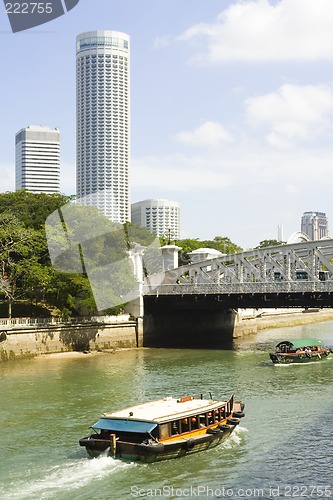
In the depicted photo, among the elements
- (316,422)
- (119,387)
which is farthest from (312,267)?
(316,422)

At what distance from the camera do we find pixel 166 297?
238 feet

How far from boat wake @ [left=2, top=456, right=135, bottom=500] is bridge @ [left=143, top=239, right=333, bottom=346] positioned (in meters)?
39.1

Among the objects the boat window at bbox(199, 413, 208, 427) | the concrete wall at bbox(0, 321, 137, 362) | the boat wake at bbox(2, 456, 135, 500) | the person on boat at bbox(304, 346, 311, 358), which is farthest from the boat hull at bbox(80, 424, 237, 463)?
the concrete wall at bbox(0, 321, 137, 362)

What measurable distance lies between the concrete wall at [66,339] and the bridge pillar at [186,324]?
9.18 ft

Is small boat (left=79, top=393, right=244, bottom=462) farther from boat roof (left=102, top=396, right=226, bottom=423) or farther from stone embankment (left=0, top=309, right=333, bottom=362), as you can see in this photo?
stone embankment (left=0, top=309, right=333, bottom=362)

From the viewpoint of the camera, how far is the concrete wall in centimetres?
5672

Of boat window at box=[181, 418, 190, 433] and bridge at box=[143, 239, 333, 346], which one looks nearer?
boat window at box=[181, 418, 190, 433]

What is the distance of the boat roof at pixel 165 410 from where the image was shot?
28828 mm

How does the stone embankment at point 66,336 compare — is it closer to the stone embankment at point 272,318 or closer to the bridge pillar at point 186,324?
the bridge pillar at point 186,324

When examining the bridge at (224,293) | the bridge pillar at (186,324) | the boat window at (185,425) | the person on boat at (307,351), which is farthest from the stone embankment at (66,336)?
the boat window at (185,425)

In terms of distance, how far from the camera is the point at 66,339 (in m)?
62.0

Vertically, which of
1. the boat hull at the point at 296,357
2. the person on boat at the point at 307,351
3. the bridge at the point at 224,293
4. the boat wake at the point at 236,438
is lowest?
the boat wake at the point at 236,438

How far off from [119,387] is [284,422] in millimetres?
13332

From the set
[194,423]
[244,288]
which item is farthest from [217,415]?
[244,288]
